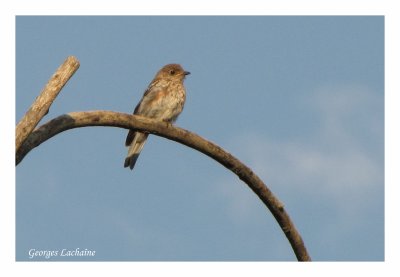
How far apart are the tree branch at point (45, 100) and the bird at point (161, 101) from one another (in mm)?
5601

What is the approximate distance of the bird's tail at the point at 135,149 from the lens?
1211cm

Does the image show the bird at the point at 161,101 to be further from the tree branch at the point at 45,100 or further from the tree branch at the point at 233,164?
the tree branch at the point at 45,100

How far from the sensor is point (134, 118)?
6.83 meters

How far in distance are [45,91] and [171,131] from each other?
4.98 ft

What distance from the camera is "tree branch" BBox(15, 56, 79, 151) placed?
18.2ft

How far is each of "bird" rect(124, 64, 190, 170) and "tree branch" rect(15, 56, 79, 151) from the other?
18.4 ft

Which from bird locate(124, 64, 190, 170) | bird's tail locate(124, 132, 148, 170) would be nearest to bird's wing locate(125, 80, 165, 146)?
bird locate(124, 64, 190, 170)

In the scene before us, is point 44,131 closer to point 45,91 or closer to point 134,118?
point 45,91

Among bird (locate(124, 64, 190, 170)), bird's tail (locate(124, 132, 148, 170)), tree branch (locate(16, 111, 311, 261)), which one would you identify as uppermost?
bird (locate(124, 64, 190, 170))

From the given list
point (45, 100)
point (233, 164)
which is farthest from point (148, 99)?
point (45, 100)

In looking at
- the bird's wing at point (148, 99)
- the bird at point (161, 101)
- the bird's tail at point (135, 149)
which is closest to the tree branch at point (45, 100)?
the bird at point (161, 101)

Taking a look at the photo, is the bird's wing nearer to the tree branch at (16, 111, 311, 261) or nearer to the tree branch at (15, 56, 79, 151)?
→ the tree branch at (16, 111, 311, 261)

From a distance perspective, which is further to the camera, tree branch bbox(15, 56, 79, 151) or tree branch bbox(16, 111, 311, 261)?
tree branch bbox(16, 111, 311, 261)
